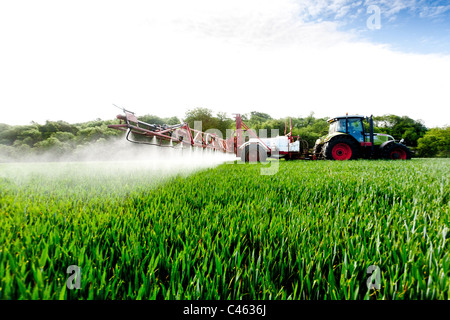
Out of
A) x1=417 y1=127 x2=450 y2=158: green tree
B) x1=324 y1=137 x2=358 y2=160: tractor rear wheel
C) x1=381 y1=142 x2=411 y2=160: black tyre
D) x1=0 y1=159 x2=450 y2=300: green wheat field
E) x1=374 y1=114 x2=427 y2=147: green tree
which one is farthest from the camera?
x1=374 y1=114 x2=427 y2=147: green tree

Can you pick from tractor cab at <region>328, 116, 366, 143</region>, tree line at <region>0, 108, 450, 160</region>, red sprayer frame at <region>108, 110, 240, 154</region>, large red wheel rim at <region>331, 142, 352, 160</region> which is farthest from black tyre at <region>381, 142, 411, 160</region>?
red sprayer frame at <region>108, 110, 240, 154</region>

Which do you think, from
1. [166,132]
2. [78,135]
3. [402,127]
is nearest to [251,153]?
[166,132]

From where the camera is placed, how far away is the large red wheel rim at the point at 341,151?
352 inches

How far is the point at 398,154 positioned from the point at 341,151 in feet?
9.18

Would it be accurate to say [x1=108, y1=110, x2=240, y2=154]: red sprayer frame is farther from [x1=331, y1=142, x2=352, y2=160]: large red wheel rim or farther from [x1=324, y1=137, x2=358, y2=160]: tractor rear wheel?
[x1=331, y1=142, x2=352, y2=160]: large red wheel rim

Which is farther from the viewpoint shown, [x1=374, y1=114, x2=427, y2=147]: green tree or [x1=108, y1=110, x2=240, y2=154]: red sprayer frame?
[x1=374, y1=114, x2=427, y2=147]: green tree

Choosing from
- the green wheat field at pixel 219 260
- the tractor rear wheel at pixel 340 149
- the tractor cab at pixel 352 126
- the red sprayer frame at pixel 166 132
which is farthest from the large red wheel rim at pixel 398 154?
the green wheat field at pixel 219 260

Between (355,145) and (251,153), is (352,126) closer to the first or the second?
(355,145)

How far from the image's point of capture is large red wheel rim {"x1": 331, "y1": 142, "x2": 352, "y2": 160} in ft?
29.3

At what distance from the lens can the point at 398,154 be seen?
30.6 feet

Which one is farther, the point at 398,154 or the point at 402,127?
the point at 402,127
